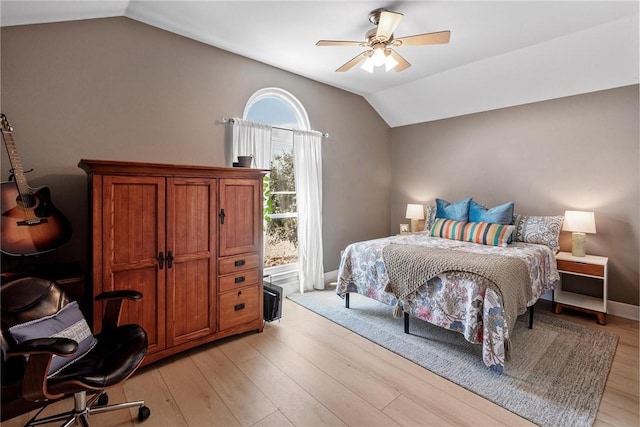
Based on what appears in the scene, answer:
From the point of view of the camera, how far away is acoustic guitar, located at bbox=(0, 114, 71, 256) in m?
1.90

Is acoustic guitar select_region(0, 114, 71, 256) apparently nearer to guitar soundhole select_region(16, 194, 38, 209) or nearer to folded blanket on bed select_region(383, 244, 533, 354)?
guitar soundhole select_region(16, 194, 38, 209)

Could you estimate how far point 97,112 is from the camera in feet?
8.23

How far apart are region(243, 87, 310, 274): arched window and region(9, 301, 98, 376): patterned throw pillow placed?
215cm

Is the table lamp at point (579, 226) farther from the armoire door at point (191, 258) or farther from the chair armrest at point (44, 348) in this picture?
the chair armrest at point (44, 348)

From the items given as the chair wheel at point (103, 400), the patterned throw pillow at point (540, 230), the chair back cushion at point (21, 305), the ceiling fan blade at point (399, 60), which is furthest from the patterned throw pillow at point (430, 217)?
the chair back cushion at point (21, 305)

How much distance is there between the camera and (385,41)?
2473mm

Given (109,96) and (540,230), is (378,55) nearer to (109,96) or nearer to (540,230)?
(109,96)

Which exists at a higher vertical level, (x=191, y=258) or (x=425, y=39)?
(x=425, y=39)

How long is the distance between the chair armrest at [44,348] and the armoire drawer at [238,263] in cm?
128

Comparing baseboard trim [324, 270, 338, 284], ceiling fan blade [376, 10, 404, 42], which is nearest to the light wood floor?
baseboard trim [324, 270, 338, 284]

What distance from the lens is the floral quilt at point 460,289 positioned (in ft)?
7.14

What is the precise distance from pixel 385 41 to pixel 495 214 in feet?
7.67

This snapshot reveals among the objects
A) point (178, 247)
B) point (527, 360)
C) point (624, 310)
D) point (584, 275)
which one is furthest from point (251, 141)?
point (624, 310)

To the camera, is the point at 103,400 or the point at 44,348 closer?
the point at 44,348
